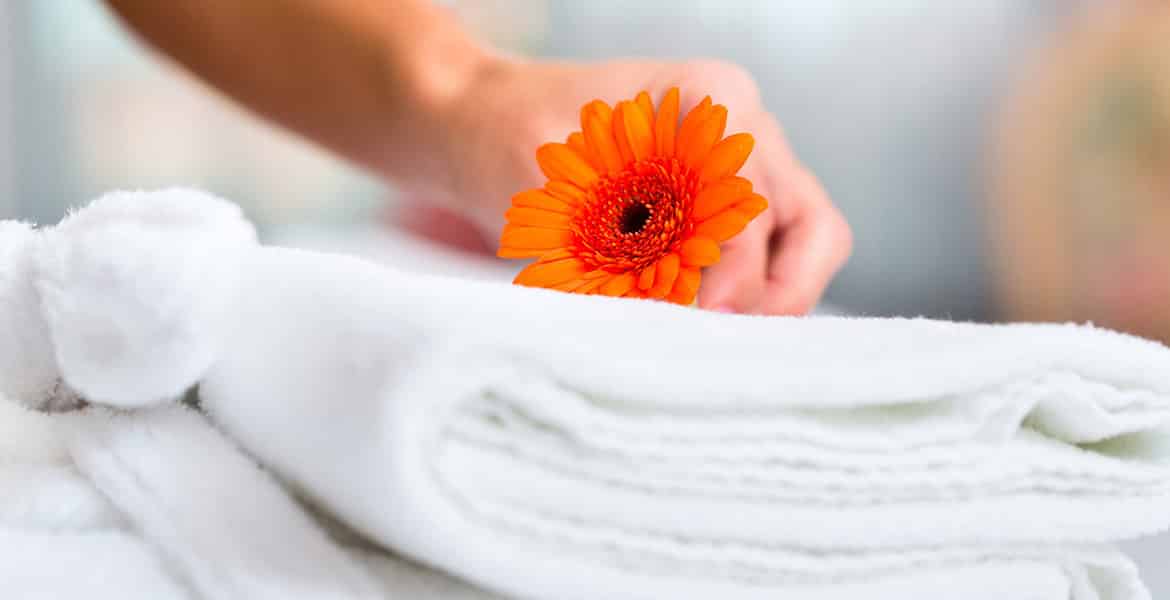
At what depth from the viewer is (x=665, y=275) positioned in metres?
0.35

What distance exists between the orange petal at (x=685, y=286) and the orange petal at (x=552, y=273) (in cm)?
4

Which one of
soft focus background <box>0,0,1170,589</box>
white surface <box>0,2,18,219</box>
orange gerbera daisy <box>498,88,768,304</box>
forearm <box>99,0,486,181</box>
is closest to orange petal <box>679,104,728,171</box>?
orange gerbera daisy <box>498,88,768,304</box>

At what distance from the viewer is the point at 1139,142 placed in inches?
45.2

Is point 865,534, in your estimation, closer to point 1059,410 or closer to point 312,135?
point 1059,410

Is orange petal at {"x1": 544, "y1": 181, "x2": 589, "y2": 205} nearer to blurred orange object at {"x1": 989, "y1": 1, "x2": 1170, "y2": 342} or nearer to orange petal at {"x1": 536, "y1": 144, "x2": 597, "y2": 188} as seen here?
orange petal at {"x1": 536, "y1": 144, "x2": 597, "y2": 188}

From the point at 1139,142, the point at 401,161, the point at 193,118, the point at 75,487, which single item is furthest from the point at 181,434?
the point at 193,118

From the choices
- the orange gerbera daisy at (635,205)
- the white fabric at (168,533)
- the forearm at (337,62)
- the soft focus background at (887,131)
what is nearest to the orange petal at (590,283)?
the orange gerbera daisy at (635,205)

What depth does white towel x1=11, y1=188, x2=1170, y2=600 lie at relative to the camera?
0.72 ft

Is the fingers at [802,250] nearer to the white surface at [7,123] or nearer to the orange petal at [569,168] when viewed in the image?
the orange petal at [569,168]

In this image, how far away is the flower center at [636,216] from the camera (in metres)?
0.36

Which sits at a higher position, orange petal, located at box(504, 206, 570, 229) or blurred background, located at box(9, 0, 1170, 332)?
blurred background, located at box(9, 0, 1170, 332)

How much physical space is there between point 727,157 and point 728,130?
0.22 meters

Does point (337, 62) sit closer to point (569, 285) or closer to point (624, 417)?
point (569, 285)

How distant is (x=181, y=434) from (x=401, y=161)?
0.50 metres
